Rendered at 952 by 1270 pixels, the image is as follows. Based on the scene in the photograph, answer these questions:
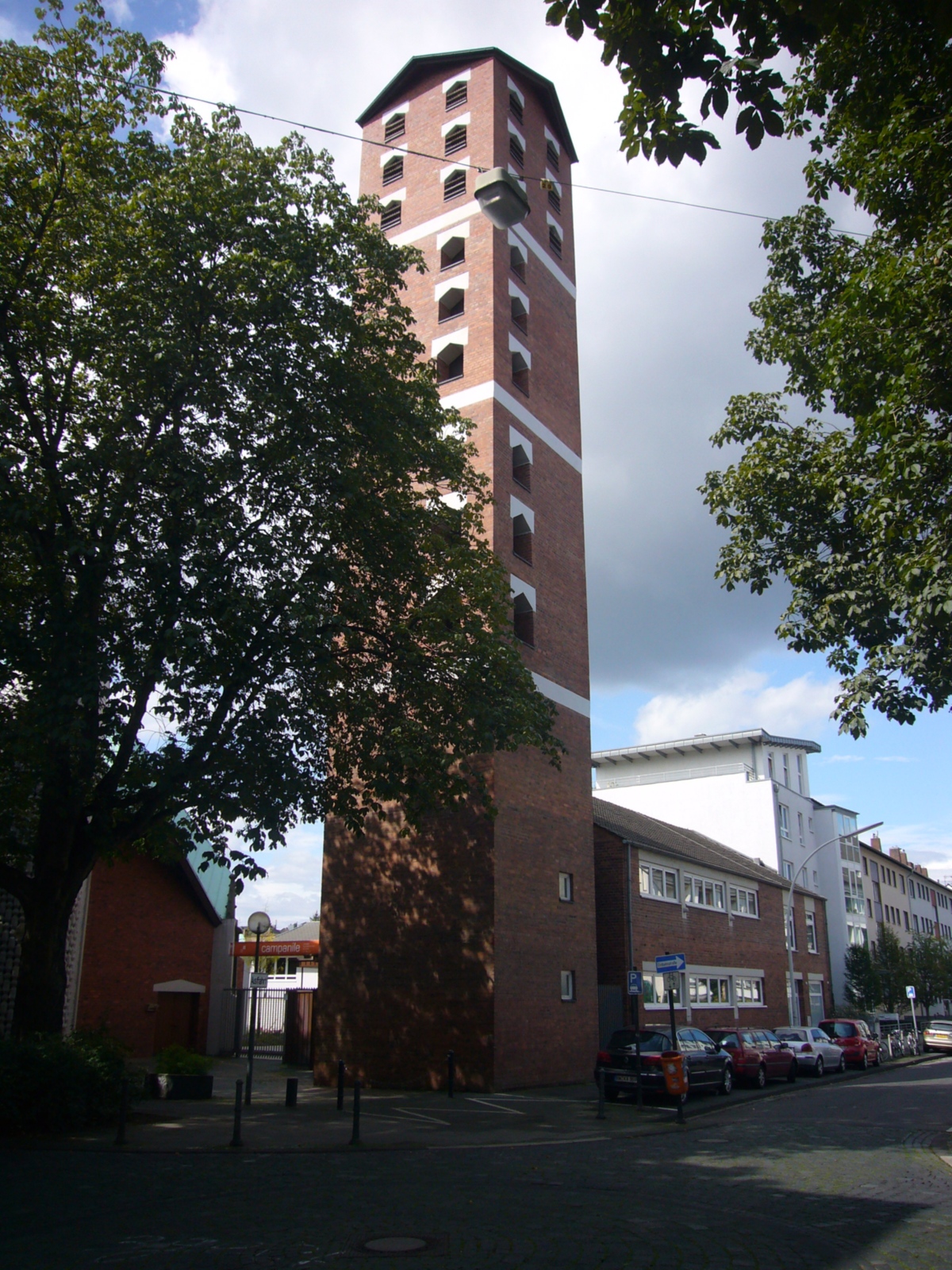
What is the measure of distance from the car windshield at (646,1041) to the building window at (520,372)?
1634cm

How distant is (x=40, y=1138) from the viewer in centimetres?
1276

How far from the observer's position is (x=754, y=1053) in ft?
80.2

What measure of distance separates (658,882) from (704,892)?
15.1 feet

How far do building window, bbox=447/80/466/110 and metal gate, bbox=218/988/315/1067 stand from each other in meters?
25.6

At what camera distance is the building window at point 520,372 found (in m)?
26.9

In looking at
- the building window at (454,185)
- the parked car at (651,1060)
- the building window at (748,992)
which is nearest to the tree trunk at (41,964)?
the parked car at (651,1060)

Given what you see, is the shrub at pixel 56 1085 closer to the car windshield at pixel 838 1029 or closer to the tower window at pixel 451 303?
the tower window at pixel 451 303

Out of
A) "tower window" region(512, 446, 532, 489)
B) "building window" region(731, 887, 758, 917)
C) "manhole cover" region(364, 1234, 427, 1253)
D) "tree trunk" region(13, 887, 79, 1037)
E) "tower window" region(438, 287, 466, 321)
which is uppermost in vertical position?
"tower window" region(438, 287, 466, 321)

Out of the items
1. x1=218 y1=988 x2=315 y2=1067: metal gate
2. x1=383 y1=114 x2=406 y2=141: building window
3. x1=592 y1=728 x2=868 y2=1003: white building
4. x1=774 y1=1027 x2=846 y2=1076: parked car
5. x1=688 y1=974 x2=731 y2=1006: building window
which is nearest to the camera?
x1=218 y1=988 x2=315 y2=1067: metal gate

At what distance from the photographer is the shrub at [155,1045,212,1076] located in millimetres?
18219

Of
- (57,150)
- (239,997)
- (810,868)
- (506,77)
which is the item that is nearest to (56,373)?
(57,150)

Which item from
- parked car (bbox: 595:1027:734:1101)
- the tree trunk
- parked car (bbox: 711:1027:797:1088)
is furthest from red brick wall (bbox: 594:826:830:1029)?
the tree trunk

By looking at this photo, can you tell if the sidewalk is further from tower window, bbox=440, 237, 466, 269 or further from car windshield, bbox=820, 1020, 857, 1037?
tower window, bbox=440, 237, 466, 269

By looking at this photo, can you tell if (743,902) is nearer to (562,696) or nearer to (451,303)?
(562,696)
